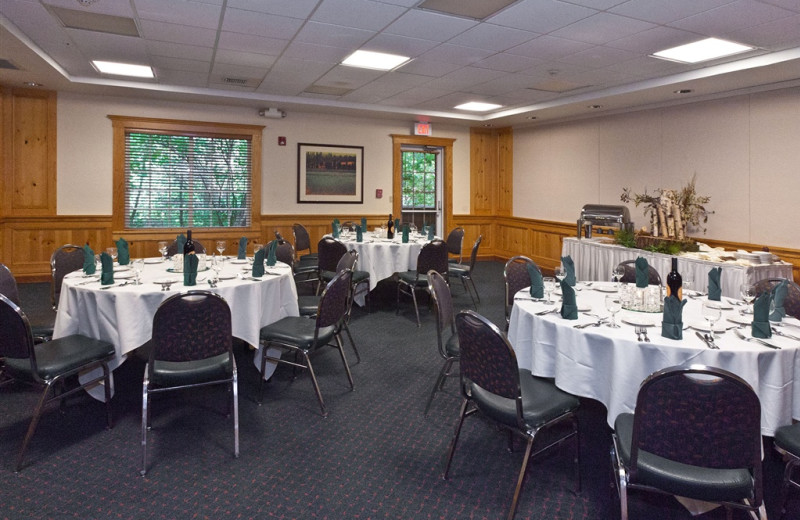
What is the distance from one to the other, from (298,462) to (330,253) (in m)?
3.25

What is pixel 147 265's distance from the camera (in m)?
4.41

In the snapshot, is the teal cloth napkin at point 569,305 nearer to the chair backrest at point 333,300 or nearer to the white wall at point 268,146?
the chair backrest at point 333,300

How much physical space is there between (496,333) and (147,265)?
3425 millimetres

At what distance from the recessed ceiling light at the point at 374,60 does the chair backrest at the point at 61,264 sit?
3.43 metres

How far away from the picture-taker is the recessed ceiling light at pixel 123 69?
612 centimetres

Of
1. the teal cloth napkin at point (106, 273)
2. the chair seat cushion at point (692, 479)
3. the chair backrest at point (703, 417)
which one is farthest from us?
the teal cloth napkin at point (106, 273)

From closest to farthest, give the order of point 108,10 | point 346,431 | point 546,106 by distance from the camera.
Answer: point 346,431
point 108,10
point 546,106

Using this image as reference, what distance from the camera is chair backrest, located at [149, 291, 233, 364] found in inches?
104

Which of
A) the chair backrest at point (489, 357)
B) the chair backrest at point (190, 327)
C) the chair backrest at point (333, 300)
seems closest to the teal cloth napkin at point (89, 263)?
the chair backrest at point (190, 327)

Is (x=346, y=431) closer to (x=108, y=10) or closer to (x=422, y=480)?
(x=422, y=480)

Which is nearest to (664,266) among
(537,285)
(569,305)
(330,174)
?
(537,285)

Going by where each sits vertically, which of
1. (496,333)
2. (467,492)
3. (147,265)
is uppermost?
(147,265)

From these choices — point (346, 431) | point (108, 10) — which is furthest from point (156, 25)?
point (346, 431)

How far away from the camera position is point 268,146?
8672 millimetres
